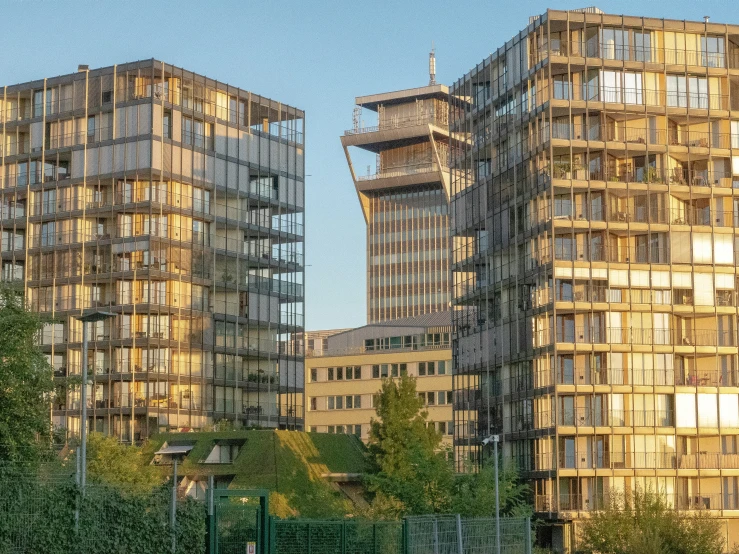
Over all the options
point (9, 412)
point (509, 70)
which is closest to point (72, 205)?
point (509, 70)

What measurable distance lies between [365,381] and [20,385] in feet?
348

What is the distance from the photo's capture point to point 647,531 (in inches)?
2835

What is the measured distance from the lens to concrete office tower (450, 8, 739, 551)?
91.9 m

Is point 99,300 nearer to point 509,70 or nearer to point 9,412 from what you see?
point 509,70

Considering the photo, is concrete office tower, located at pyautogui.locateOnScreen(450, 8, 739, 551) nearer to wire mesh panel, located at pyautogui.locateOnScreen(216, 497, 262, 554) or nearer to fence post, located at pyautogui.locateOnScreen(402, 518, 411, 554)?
fence post, located at pyautogui.locateOnScreen(402, 518, 411, 554)

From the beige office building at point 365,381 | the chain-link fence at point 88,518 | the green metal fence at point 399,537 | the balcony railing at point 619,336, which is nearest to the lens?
the chain-link fence at point 88,518

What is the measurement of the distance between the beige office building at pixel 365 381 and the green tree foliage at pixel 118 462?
65.9 metres

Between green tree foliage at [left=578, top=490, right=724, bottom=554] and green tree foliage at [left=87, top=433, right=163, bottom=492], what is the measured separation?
26650mm

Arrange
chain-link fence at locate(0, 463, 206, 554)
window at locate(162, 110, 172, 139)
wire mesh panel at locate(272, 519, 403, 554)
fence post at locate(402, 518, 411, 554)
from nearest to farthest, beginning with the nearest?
chain-link fence at locate(0, 463, 206, 554) < wire mesh panel at locate(272, 519, 403, 554) < fence post at locate(402, 518, 411, 554) < window at locate(162, 110, 172, 139)

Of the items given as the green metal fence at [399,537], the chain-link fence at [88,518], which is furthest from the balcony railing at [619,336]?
the chain-link fence at [88,518]

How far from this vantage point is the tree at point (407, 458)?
65.2m

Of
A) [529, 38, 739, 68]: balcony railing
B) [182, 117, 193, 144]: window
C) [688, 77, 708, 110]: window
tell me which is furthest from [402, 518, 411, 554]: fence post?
[182, 117, 193, 144]: window

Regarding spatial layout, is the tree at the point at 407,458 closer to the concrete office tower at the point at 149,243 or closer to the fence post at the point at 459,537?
the fence post at the point at 459,537

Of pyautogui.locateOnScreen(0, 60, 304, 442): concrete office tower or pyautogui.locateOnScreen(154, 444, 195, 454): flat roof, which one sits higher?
pyautogui.locateOnScreen(0, 60, 304, 442): concrete office tower
